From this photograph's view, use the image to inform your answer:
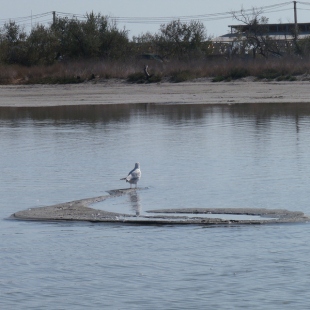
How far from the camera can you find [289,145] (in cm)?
1630

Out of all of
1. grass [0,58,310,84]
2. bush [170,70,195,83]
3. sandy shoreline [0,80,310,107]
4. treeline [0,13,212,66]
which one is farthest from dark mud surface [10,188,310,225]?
treeline [0,13,212,66]

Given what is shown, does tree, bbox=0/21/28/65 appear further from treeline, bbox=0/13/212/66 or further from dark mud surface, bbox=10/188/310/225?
dark mud surface, bbox=10/188/310/225

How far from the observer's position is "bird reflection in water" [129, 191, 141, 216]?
10141 millimetres

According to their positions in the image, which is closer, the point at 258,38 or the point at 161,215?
the point at 161,215

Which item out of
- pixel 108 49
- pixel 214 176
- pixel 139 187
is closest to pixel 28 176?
pixel 139 187

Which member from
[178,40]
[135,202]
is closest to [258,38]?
[178,40]

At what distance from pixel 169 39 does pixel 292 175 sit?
46.6 metres

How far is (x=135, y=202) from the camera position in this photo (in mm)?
10664

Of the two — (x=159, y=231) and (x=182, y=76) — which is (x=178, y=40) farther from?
(x=159, y=231)

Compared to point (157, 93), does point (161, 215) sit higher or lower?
lower

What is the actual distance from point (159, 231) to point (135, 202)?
160 centimetres

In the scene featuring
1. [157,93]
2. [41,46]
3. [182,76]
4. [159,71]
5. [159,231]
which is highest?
[41,46]

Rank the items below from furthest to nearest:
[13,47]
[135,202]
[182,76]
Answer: [13,47], [182,76], [135,202]

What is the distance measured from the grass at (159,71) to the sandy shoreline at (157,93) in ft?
3.11
